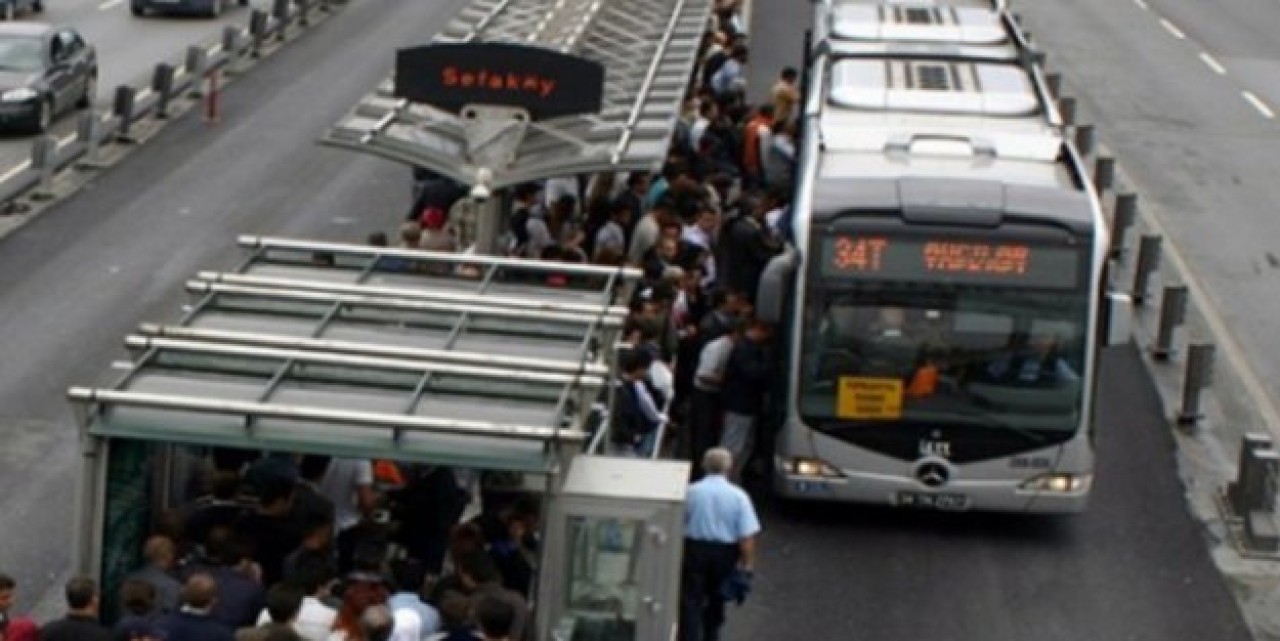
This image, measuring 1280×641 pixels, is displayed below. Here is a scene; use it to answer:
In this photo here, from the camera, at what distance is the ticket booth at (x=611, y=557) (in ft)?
47.7

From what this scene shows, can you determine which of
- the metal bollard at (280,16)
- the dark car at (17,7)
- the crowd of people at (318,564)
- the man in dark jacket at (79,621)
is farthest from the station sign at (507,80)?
the dark car at (17,7)

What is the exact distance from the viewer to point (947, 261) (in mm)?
20719

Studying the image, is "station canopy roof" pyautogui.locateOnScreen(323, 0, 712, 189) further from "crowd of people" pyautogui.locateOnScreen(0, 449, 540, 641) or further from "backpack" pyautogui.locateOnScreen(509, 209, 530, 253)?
"crowd of people" pyautogui.locateOnScreen(0, 449, 540, 641)

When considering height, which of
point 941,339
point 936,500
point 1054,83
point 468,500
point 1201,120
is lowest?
point 1201,120

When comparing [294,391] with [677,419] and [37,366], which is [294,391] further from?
[37,366]

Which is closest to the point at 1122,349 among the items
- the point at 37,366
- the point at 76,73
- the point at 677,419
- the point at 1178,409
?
the point at 1178,409

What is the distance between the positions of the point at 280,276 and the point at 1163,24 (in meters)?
39.9

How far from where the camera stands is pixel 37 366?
2502 cm

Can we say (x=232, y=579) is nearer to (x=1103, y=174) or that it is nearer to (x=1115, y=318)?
(x=1115, y=318)

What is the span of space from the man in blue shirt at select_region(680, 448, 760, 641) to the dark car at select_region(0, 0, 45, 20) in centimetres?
3259

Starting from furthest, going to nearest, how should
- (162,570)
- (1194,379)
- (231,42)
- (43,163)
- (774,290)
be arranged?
(231,42), (43,163), (1194,379), (774,290), (162,570)

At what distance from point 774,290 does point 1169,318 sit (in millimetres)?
7710

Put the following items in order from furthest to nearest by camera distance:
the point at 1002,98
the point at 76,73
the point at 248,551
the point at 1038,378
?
the point at 76,73 < the point at 1002,98 < the point at 1038,378 < the point at 248,551

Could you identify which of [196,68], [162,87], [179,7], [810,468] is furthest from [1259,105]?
[810,468]
